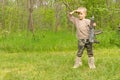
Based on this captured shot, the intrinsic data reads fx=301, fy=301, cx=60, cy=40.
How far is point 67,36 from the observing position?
1036cm

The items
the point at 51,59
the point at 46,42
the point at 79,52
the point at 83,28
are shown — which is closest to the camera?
the point at 83,28

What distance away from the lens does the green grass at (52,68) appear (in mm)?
5664

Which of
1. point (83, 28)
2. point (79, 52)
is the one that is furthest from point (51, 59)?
point (83, 28)

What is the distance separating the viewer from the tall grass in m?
9.34

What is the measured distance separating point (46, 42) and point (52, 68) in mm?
3258

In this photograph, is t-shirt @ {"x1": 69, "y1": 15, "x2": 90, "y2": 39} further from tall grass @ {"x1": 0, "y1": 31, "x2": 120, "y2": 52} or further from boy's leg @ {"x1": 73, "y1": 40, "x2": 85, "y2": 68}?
tall grass @ {"x1": 0, "y1": 31, "x2": 120, "y2": 52}

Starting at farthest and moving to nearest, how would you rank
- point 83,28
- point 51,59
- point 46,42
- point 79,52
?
point 46,42 < point 51,59 < point 79,52 < point 83,28

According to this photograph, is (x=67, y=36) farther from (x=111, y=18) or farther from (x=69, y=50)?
(x=111, y=18)

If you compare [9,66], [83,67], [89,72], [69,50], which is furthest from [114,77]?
[69,50]

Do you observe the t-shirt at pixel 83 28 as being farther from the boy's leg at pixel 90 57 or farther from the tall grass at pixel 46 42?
the tall grass at pixel 46 42

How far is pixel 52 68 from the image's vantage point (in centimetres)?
643

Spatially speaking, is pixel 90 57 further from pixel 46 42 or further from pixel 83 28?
pixel 46 42

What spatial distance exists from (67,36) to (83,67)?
3.91m

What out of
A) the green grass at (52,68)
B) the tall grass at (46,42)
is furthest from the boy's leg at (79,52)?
the tall grass at (46,42)
